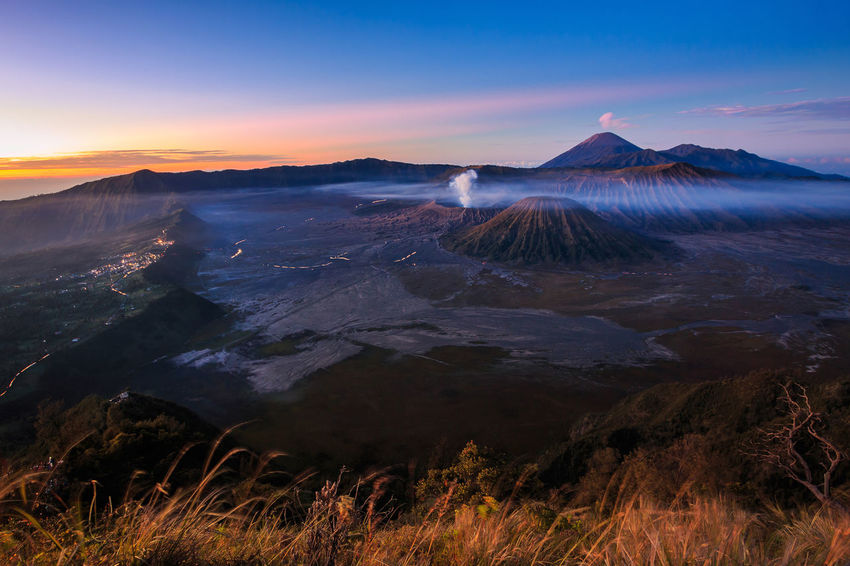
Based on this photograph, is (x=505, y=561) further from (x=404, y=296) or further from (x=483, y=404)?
(x=404, y=296)

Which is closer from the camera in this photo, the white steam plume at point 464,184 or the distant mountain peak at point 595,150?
the white steam plume at point 464,184

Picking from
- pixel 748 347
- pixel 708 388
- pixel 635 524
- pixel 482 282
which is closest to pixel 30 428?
pixel 635 524

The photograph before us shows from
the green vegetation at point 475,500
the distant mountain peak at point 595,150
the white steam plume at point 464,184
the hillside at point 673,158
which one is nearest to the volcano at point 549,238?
the white steam plume at point 464,184

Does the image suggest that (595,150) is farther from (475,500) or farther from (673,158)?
(475,500)

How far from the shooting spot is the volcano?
4444cm

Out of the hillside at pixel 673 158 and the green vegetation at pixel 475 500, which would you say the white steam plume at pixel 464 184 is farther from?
the green vegetation at pixel 475 500

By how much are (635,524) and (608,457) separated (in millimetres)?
9213

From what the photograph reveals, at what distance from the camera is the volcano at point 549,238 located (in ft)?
146

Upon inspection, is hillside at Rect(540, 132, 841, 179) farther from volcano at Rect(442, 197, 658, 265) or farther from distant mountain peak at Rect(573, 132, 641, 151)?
volcano at Rect(442, 197, 658, 265)

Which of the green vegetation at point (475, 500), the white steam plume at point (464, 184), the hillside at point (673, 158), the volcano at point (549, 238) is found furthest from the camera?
the hillside at point (673, 158)

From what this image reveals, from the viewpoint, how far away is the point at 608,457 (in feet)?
33.0

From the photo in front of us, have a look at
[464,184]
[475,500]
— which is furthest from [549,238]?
[475,500]

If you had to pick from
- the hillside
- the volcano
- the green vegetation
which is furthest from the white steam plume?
the green vegetation

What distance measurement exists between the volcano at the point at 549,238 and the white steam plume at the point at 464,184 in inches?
1063
